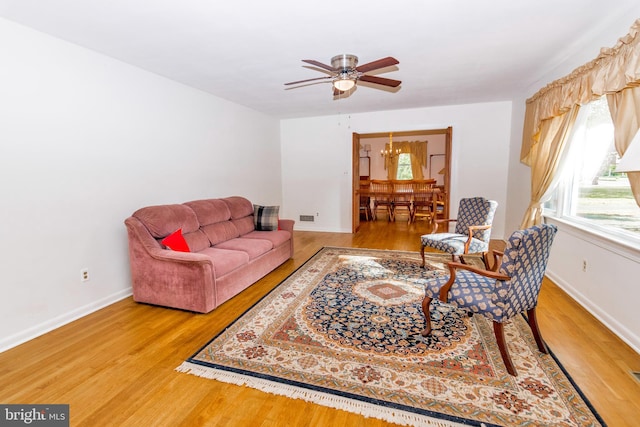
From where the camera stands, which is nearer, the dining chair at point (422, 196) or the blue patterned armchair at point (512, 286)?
the blue patterned armchair at point (512, 286)

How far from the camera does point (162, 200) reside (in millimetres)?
3639

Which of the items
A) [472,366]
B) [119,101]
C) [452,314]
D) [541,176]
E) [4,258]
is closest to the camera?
[472,366]

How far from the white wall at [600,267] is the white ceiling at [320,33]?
73 millimetres

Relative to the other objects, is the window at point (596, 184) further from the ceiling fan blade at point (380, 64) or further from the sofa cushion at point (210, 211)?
the sofa cushion at point (210, 211)

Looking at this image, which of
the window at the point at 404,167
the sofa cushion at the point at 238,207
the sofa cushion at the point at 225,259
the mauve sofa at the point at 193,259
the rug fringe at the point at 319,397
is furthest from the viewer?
the window at the point at 404,167

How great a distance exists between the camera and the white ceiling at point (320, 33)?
2150 mm

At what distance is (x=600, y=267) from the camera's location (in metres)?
2.61

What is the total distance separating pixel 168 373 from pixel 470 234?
3294mm

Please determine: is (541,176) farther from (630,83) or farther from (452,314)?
(452,314)

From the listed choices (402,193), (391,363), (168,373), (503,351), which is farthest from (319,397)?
(402,193)

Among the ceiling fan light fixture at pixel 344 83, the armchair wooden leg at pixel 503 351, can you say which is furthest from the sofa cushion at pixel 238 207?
the armchair wooden leg at pixel 503 351

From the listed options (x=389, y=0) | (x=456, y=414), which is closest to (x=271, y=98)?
(x=389, y=0)

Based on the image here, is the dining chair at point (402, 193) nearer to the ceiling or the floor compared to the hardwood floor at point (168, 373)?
nearer to the ceiling

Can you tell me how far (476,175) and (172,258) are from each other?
515cm
